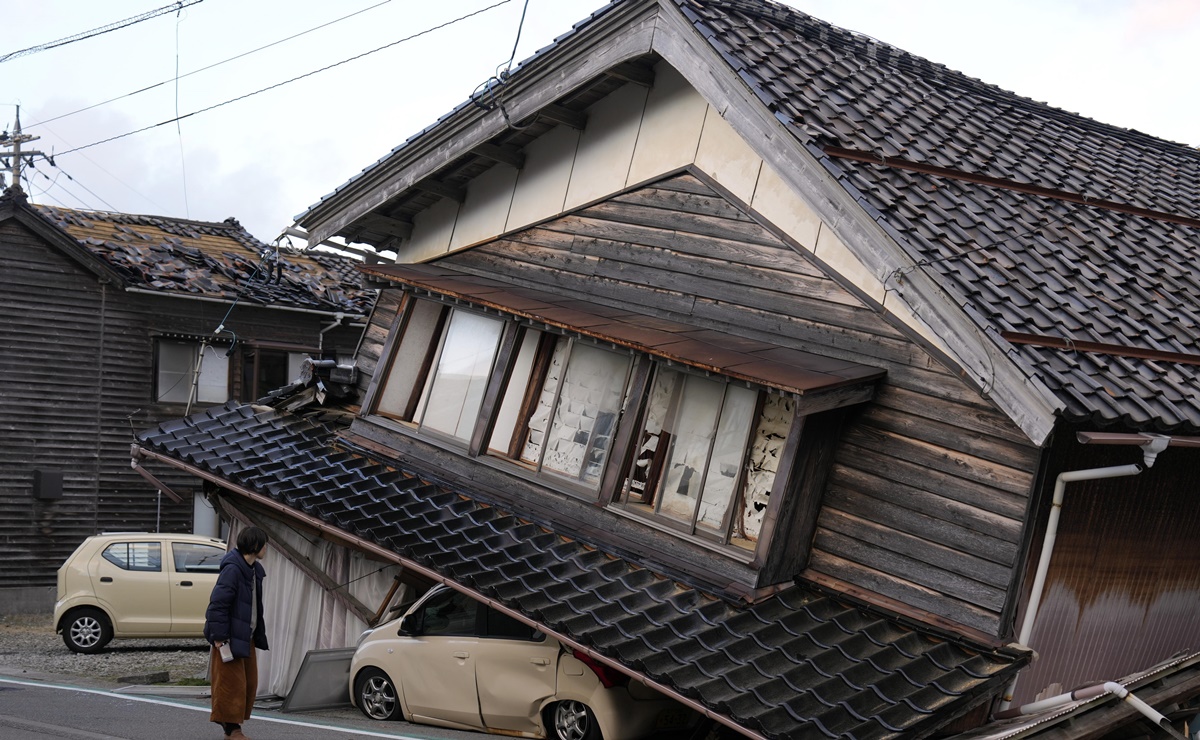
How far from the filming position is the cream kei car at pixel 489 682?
9508mm

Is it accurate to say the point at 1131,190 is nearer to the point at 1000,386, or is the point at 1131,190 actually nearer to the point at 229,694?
the point at 1000,386

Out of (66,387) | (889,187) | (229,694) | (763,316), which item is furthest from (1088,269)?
(66,387)

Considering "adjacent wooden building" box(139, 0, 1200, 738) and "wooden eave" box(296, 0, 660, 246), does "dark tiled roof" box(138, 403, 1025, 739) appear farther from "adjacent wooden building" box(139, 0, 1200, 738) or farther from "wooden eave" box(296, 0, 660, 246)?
"wooden eave" box(296, 0, 660, 246)

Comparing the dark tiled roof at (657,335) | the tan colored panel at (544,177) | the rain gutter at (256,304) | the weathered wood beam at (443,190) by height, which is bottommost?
the rain gutter at (256,304)

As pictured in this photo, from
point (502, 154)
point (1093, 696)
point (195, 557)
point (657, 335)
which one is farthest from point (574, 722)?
point (195, 557)

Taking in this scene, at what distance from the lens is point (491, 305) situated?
11.3 metres

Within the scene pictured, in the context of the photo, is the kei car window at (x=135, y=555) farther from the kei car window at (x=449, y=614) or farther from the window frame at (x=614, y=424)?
the kei car window at (x=449, y=614)

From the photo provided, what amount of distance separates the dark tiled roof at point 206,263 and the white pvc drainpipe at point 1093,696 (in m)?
19.2

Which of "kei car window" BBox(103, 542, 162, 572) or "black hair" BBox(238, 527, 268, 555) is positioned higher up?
"black hair" BBox(238, 527, 268, 555)

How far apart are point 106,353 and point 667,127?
18.7 metres

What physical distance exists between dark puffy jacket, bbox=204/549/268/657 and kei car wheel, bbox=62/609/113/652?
11750 millimetres

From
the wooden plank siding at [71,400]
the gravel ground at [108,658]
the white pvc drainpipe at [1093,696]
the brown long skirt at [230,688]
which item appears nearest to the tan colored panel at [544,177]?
the brown long skirt at [230,688]

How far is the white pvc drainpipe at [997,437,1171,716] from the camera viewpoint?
27.0 feet

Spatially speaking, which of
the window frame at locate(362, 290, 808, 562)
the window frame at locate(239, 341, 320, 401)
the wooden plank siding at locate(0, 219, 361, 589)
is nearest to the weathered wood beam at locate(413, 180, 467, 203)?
the window frame at locate(362, 290, 808, 562)
